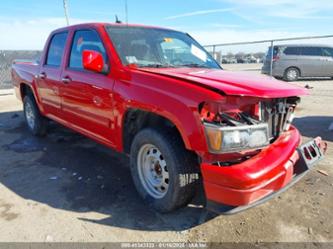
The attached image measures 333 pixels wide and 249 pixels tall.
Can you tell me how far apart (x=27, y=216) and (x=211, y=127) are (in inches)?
83.5

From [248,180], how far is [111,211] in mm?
1548

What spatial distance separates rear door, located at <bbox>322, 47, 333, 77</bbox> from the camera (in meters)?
15.2

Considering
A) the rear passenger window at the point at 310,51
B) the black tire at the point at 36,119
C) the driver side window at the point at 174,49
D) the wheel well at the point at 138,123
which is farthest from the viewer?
the rear passenger window at the point at 310,51

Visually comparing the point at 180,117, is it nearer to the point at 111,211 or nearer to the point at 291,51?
the point at 111,211

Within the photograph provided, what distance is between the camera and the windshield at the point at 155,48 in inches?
144

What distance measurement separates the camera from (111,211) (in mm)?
3230

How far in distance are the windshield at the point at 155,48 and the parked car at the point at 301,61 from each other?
38.7ft

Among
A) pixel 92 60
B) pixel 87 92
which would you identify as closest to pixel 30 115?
pixel 87 92

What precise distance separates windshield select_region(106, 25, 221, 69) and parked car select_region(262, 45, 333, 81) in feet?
38.7

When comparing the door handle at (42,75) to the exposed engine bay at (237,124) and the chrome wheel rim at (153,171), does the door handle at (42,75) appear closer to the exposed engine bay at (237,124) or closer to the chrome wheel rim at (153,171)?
the chrome wheel rim at (153,171)

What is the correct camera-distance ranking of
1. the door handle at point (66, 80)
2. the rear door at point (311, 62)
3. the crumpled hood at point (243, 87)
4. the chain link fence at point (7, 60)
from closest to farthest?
the crumpled hood at point (243, 87) < the door handle at point (66, 80) < the chain link fence at point (7, 60) < the rear door at point (311, 62)

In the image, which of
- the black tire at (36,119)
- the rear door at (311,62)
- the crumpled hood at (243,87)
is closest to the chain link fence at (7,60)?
the black tire at (36,119)

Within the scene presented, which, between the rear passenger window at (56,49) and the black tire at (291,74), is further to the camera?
the black tire at (291,74)

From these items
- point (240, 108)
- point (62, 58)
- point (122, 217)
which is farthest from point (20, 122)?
point (240, 108)
